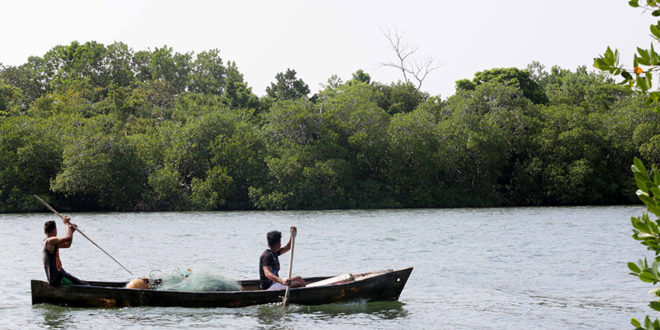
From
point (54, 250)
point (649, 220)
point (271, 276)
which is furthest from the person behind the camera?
point (271, 276)

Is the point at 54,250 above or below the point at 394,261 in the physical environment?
above

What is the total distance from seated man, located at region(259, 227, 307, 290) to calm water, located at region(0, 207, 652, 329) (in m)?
0.44

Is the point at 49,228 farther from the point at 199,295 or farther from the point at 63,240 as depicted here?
the point at 199,295

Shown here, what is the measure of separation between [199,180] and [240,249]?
79.8 ft

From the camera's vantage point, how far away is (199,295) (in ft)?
43.3

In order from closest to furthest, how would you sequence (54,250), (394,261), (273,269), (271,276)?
(54,250) → (271,276) → (273,269) → (394,261)

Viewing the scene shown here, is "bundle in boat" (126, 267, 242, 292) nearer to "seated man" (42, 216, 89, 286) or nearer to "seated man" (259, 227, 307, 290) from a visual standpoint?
"seated man" (259, 227, 307, 290)

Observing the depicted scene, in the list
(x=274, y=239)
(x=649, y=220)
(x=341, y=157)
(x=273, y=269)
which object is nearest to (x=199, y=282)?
(x=273, y=269)

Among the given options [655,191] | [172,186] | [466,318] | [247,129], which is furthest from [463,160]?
[655,191]

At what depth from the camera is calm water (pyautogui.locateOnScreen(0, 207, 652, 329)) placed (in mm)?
13227

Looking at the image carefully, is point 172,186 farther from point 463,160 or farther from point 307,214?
point 463,160

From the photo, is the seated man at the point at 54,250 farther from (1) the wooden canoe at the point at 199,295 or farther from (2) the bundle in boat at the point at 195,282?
(2) the bundle in boat at the point at 195,282

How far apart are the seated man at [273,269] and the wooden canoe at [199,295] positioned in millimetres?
258

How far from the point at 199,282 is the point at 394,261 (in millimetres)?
9939
